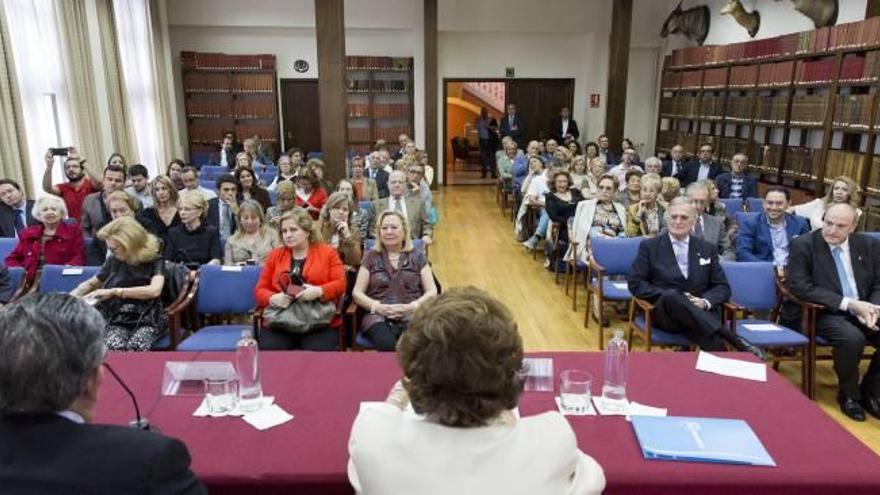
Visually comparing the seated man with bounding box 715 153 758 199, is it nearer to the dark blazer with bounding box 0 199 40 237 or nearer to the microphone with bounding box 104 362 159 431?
the microphone with bounding box 104 362 159 431

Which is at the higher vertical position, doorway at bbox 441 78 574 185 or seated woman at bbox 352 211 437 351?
doorway at bbox 441 78 574 185

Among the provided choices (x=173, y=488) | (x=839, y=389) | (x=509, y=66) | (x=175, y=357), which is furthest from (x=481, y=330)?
(x=509, y=66)

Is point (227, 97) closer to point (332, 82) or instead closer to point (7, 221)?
point (332, 82)

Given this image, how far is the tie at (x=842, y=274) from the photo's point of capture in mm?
3885

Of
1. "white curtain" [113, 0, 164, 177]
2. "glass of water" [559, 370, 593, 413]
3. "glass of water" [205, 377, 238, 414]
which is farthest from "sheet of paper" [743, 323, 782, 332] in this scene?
"white curtain" [113, 0, 164, 177]

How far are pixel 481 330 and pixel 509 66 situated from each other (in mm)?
12880

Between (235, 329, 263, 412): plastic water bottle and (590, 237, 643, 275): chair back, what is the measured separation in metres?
3.18

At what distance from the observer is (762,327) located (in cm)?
388

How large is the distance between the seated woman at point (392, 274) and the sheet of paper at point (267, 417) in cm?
167

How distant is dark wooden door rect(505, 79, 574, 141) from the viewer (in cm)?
1370

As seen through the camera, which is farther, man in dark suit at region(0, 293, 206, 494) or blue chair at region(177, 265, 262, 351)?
blue chair at region(177, 265, 262, 351)

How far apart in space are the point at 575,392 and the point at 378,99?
11.9m

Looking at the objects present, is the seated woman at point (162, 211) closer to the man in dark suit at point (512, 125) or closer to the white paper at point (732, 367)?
the white paper at point (732, 367)

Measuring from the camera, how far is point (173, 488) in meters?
1.26
